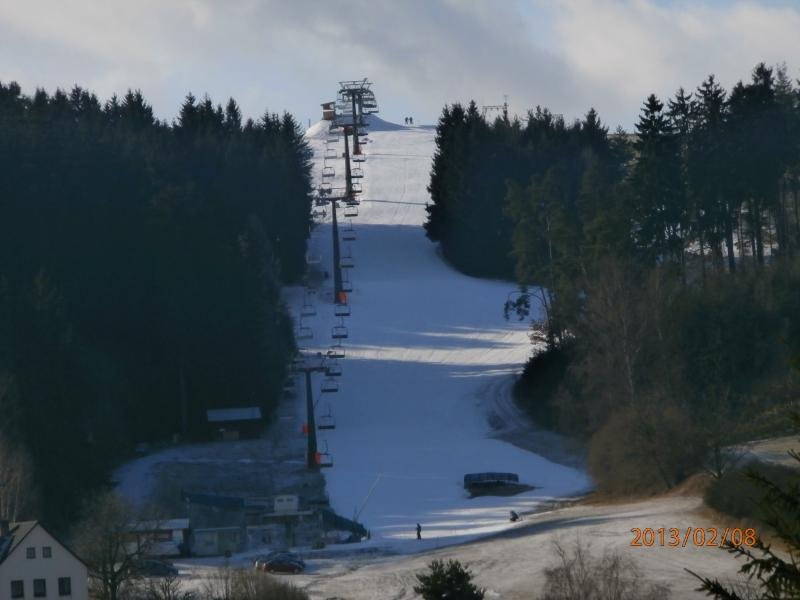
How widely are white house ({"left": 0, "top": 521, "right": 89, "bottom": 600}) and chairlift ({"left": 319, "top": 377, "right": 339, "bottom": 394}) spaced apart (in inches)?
1096

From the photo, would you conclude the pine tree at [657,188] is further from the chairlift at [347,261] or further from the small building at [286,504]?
the chairlift at [347,261]

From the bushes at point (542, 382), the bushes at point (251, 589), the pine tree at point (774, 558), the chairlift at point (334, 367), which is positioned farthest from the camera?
the chairlift at point (334, 367)

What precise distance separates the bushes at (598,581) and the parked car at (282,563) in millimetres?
6897

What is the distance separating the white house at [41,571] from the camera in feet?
96.3

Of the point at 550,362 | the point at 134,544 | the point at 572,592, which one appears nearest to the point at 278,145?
the point at 550,362

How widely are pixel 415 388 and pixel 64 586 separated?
30.0 metres

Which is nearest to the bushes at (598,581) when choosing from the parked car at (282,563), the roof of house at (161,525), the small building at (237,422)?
the parked car at (282,563)

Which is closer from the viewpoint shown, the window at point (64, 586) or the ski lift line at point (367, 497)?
the window at point (64, 586)

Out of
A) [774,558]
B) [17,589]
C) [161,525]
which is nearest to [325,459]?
[161,525]

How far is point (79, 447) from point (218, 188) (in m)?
28.8

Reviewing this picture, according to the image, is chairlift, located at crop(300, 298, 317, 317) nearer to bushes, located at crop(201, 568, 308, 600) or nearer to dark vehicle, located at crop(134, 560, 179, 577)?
dark vehicle, located at crop(134, 560, 179, 577)

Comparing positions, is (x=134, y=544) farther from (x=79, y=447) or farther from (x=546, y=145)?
(x=546, y=145)

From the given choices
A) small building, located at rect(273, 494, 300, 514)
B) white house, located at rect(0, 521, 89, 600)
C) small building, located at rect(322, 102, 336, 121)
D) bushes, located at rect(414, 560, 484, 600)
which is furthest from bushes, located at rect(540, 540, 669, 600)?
small building, located at rect(322, 102, 336, 121)

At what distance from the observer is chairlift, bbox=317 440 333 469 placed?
154 ft
